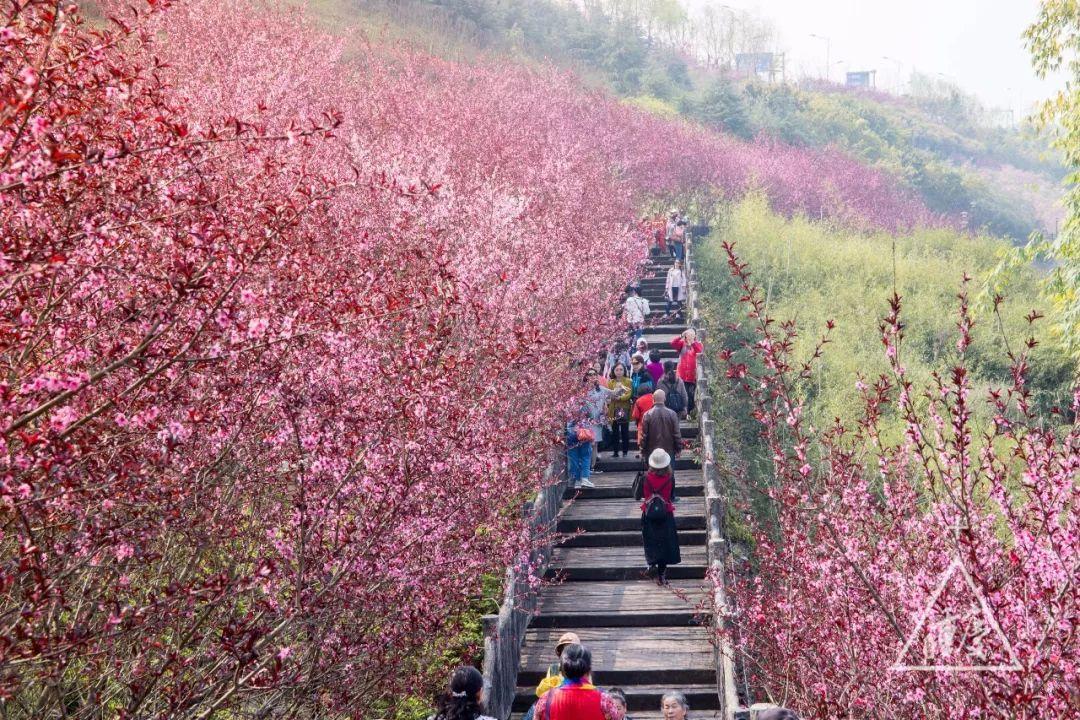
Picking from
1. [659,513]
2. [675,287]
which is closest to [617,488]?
[659,513]

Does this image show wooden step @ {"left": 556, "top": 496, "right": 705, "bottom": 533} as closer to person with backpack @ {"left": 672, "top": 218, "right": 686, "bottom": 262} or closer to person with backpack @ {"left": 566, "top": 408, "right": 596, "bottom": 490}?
person with backpack @ {"left": 566, "top": 408, "right": 596, "bottom": 490}

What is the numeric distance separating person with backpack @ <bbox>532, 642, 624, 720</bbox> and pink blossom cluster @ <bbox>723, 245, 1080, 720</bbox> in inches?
51.3

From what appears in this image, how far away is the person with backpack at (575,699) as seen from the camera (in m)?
6.79

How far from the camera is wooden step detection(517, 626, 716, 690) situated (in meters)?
11.8

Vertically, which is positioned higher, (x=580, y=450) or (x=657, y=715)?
(x=580, y=450)

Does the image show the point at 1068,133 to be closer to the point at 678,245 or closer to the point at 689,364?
the point at 689,364

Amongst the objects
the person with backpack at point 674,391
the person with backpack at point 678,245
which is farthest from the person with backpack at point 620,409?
the person with backpack at point 678,245

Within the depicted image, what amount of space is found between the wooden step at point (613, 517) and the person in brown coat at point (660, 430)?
4.14ft

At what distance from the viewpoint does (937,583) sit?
6.04 meters

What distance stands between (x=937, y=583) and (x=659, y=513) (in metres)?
6.78

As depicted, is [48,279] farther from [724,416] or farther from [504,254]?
[724,416]

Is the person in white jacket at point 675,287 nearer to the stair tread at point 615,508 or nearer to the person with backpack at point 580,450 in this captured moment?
the person with backpack at point 580,450

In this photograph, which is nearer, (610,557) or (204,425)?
(204,425)

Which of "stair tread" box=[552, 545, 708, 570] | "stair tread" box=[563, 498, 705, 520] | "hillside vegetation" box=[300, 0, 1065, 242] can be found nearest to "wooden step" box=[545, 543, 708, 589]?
"stair tread" box=[552, 545, 708, 570]
